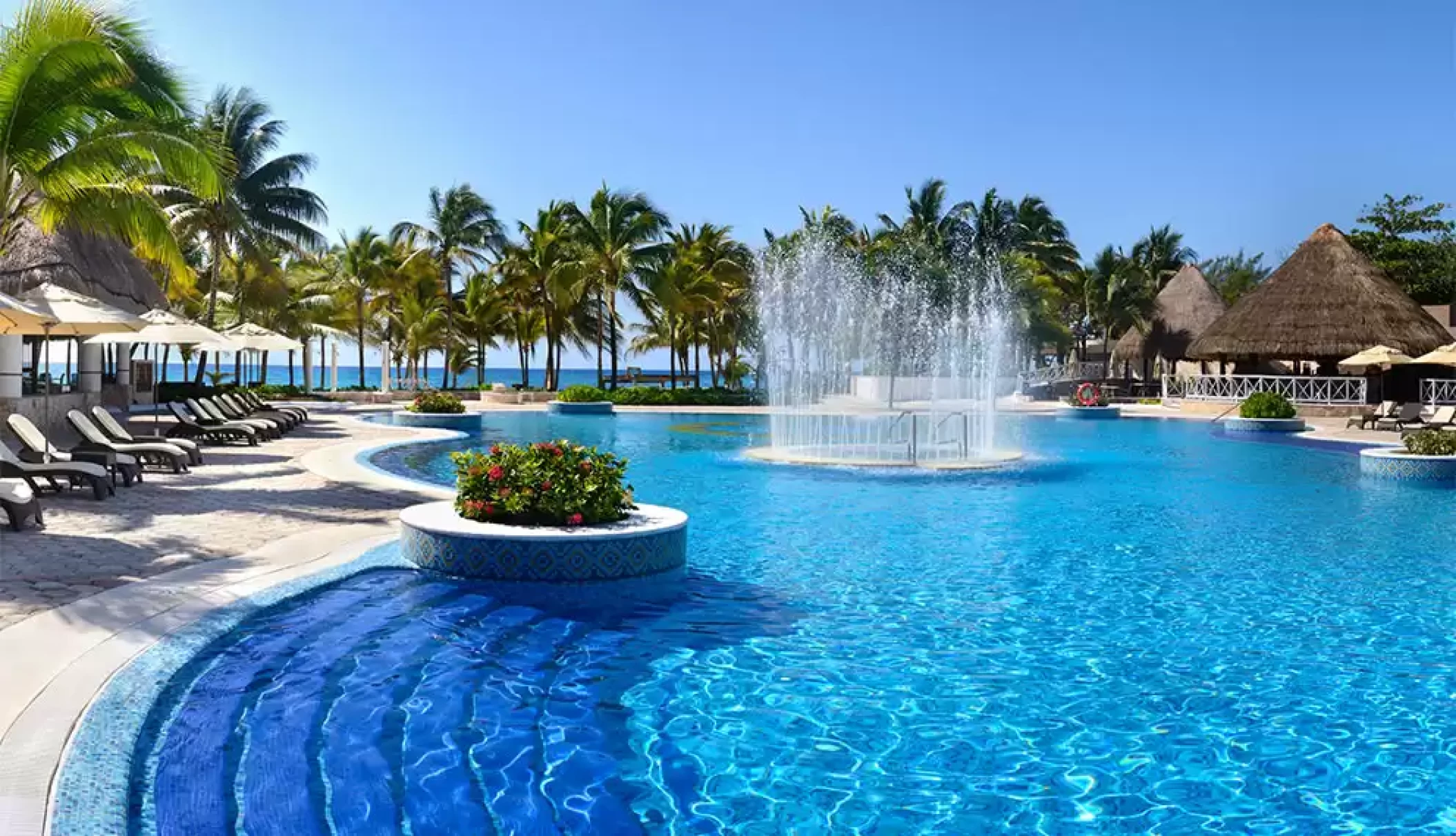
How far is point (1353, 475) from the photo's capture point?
18047mm

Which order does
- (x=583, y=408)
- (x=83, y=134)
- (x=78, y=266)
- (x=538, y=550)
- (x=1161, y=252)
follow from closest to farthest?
(x=538, y=550) → (x=83, y=134) → (x=78, y=266) → (x=583, y=408) → (x=1161, y=252)

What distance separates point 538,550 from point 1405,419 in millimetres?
26458

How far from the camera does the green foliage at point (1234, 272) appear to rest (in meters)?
66.6

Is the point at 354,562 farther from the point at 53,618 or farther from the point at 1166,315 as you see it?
the point at 1166,315

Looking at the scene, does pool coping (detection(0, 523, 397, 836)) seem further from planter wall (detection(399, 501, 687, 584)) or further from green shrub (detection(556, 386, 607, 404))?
Result: green shrub (detection(556, 386, 607, 404))

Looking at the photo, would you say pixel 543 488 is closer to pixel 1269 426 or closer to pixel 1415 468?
pixel 1415 468

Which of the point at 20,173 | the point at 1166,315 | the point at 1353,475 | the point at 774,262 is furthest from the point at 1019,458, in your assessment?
the point at 1166,315

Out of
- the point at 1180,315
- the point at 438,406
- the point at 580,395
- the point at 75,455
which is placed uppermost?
the point at 1180,315

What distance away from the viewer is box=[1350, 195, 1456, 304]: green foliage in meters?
51.9

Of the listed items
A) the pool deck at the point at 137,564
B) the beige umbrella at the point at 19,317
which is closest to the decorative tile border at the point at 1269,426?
the pool deck at the point at 137,564

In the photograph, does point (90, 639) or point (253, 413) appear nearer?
point (90, 639)

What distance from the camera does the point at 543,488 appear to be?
28.5 feet

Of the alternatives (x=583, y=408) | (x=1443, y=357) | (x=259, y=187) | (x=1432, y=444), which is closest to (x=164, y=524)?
(x=1432, y=444)

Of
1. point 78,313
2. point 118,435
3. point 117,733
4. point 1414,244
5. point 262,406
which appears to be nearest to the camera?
point 117,733
